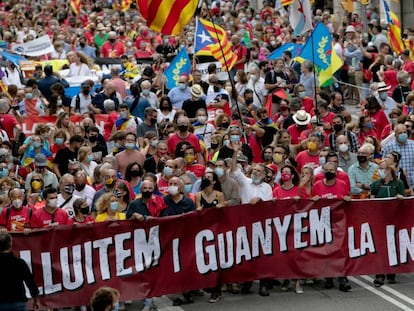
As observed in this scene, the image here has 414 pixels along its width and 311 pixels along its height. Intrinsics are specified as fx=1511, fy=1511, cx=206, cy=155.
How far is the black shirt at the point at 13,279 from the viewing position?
13375mm

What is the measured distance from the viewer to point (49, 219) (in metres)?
16.3

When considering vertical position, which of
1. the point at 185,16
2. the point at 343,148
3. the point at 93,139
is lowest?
the point at 343,148

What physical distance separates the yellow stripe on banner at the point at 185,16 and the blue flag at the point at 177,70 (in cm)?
505

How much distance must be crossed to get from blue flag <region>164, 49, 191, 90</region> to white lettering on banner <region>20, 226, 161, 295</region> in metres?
9.92

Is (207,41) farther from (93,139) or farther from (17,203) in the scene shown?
(17,203)

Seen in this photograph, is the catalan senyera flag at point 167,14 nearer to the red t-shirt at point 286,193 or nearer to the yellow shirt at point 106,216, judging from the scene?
the red t-shirt at point 286,193

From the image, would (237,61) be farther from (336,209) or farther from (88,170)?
(336,209)

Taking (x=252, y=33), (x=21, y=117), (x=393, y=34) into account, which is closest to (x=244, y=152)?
(x=21, y=117)

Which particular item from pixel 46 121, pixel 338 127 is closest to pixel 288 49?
pixel 46 121

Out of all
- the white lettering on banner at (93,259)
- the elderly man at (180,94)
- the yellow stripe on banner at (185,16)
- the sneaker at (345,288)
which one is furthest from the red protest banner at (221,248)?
the elderly man at (180,94)

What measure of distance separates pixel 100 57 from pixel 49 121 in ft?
28.5

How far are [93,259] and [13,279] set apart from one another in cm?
244

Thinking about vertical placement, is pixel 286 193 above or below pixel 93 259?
above

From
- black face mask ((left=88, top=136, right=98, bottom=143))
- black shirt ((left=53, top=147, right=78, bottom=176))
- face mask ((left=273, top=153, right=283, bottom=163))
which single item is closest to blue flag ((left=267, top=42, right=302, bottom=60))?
black face mask ((left=88, top=136, right=98, bottom=143))
